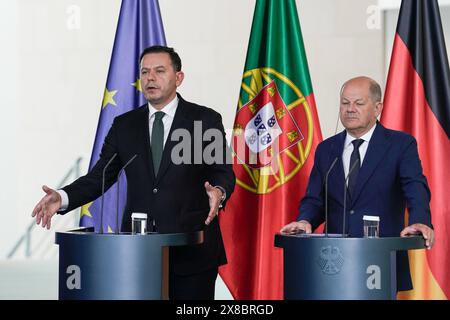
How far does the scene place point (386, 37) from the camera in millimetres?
5867

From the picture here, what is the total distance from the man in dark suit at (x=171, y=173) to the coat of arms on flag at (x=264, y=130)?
102 cm

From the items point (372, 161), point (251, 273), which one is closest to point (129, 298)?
point (372, 161)

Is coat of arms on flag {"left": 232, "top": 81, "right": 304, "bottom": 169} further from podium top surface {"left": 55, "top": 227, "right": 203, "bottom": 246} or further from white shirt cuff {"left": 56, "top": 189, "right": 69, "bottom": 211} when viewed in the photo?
podium top surface {"left": 55, "top": 227, "right": 203, "bottom": 246}

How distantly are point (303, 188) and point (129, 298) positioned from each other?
1.90 metres

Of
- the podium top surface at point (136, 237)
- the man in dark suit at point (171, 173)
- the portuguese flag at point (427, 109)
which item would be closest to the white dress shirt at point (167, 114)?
the man in dark suit at point (171, 173)

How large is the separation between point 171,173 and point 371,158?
864 mm

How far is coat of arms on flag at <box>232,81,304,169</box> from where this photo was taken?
4359 mm

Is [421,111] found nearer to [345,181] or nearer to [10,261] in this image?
[345,181]

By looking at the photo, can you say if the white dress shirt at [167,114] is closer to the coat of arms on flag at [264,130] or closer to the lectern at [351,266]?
the lectern at [351,266]

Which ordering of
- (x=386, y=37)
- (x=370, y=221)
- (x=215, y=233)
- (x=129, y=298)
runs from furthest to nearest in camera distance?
1. (x=386, y=37)
2. (x=215, y=233)
3. (x=370, y=221)
4. (x=129, y=298)

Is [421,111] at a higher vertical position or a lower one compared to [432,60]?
lower

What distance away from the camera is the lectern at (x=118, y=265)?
2.71 meters

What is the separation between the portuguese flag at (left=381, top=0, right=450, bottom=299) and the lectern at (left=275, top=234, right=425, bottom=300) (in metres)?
1.40

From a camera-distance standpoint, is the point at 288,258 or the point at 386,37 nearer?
the point at 288,258
